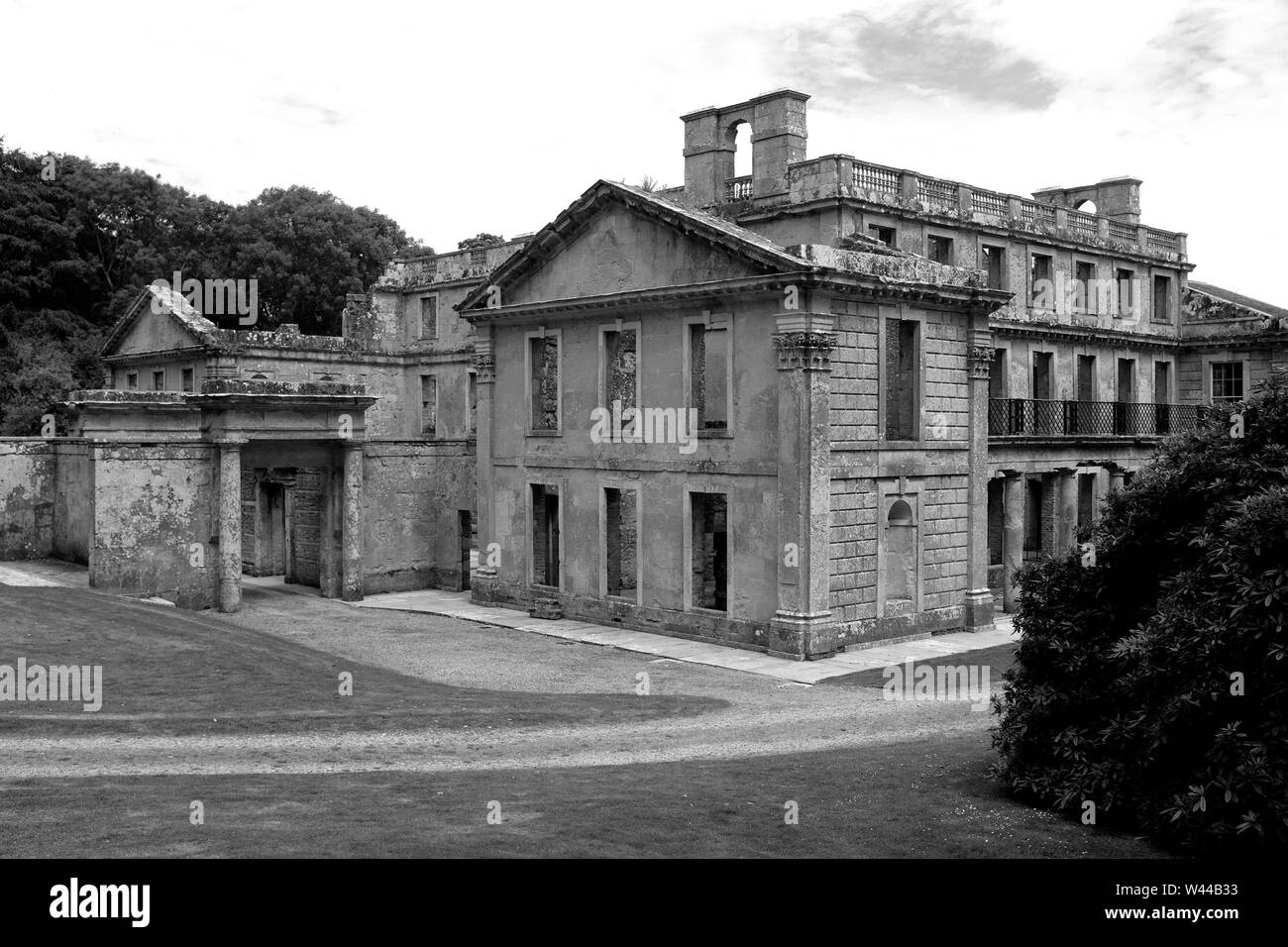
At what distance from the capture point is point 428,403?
4681cm

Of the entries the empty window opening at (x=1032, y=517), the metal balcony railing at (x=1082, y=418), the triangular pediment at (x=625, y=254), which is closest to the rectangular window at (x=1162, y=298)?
the metal balcony railing at (x=1082, y=418)

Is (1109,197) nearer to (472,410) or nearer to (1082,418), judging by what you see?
(1082,418)

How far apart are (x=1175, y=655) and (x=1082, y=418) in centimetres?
2910

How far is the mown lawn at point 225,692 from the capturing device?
18.0 meters

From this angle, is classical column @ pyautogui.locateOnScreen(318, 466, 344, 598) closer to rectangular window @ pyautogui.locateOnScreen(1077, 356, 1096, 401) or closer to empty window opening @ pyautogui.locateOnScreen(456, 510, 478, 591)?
empty window opening @ pyautogui.locateOnScreen(456, 510, 478, 591)

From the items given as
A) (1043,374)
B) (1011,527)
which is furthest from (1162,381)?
(1011,527)

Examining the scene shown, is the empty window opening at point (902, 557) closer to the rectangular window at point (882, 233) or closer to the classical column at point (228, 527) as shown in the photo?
the rectangular window at point (882, 233)

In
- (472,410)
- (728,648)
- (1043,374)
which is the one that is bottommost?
(728,648)

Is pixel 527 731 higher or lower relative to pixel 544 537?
lower

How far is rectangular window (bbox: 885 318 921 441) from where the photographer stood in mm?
28609

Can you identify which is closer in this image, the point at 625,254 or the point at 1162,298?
the point at 625,254

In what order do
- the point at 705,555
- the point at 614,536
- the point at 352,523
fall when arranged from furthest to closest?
the point at 352,523 < the point at 614,536 < the point at 705,555

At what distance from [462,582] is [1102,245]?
80.6ft
